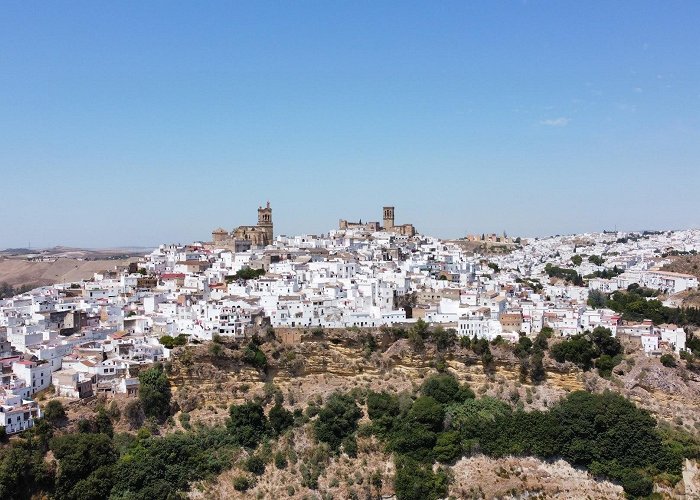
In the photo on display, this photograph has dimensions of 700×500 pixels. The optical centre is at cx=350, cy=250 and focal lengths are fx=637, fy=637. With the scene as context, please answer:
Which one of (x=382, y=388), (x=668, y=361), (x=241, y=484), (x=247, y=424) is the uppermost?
(x=668, y=361)

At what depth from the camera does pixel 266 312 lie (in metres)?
25.0

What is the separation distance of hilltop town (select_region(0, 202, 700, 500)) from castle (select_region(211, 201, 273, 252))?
365 mm

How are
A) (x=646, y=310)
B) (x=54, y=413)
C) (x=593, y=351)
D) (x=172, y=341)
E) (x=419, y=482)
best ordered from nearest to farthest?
(x=419, y=482), (x=54, y=413), (x=172, y=341), (x=593, y=351), (x=646, y=310)

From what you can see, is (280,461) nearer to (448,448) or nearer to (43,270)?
(448,448)

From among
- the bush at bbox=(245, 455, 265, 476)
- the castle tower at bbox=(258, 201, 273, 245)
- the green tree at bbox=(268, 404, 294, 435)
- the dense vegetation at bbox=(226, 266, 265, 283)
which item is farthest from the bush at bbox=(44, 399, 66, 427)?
the castle tower at bbox=(258, 201, 273, 245)

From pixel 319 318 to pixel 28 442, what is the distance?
10738 millimetres

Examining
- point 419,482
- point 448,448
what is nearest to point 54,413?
point 419,482

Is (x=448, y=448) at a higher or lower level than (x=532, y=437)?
lower

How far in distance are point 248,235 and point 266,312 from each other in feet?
64.2

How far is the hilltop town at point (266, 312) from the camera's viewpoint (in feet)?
70.8

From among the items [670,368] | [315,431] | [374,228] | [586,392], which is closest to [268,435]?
[315,431]

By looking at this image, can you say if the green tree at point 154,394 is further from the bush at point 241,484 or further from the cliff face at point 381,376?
the bush at point 241,484

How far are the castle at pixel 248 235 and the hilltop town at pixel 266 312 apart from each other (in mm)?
365

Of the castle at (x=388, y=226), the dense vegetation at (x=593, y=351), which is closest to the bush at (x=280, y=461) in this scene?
the dense vegetation at (x=593, y=351)
